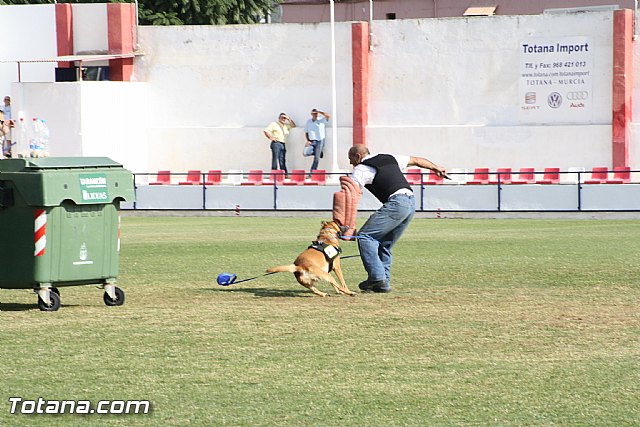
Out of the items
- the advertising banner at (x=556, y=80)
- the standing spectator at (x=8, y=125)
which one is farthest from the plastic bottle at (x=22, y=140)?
the advertising banner at (x=556, y=80)

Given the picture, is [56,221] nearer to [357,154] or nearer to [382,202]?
[357,154]

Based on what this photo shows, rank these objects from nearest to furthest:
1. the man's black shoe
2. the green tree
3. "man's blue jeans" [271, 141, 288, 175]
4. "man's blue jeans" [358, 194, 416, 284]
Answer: "man's blue jeans" [358, 194, 416, 284], the man's black shoe, "man's blue jeans" [271, 141, 288, 175], the green tree

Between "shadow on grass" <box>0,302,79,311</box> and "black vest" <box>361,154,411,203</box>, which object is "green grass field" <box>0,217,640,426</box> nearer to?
"shadow on grass" <box>0,302,79,311</box>

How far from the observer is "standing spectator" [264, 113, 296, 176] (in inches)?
1578

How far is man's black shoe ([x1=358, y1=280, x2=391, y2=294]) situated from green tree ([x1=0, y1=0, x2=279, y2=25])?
39014 mm

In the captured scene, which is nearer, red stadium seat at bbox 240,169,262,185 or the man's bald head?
the man's bald head

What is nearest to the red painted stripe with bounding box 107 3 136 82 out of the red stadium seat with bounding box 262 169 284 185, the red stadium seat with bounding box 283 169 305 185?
the red stadium seat with bounding box 283 169 305 185

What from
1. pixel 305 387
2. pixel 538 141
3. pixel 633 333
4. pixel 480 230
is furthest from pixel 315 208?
pixel 305 387

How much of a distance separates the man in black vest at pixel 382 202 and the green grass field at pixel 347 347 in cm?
37

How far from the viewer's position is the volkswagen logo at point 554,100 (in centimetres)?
3884

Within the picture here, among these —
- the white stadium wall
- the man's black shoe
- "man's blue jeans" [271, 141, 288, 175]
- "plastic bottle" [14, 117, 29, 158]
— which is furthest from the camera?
"plastic bottle" [14, 117, 29, 158]

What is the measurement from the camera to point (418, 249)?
21.5m

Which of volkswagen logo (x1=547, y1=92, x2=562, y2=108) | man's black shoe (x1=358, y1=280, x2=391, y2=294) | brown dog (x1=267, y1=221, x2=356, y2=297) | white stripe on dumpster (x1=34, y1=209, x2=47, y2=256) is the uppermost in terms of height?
volkswagen logo (x1=547, y1=92, x2=562, y2=108)

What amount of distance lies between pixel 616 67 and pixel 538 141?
3130mm
